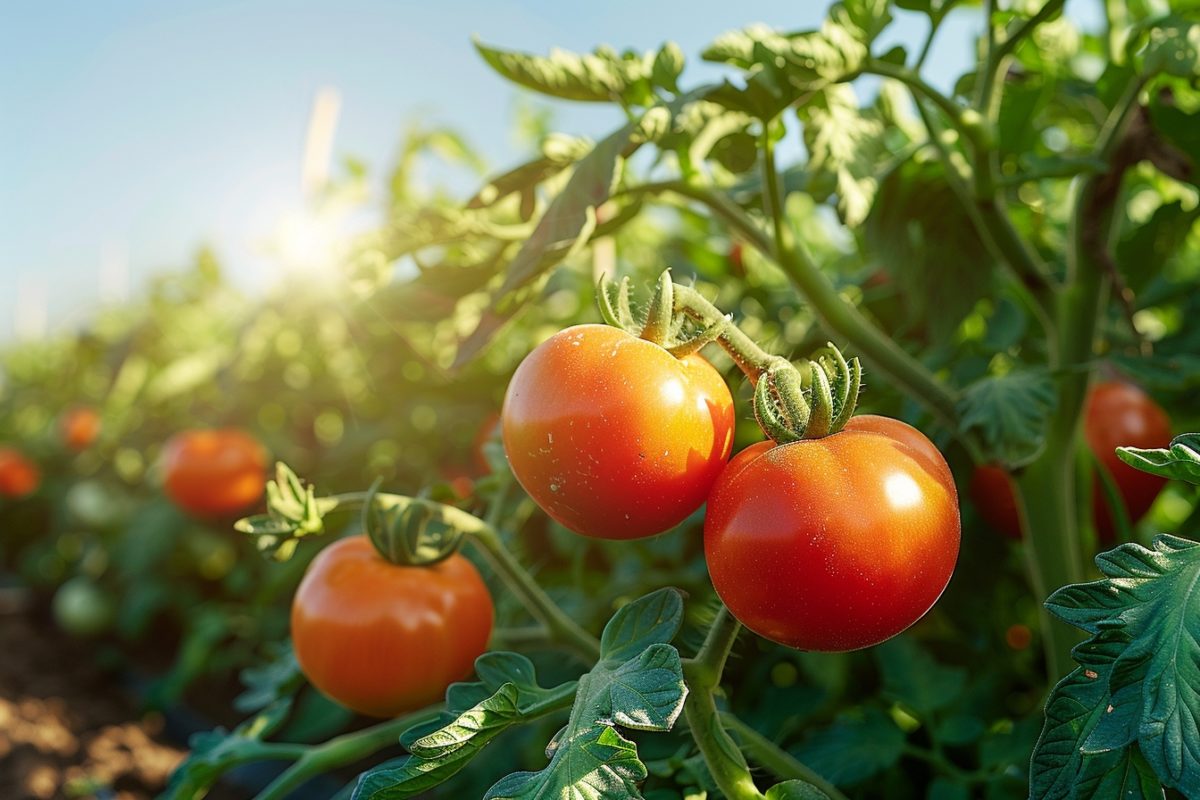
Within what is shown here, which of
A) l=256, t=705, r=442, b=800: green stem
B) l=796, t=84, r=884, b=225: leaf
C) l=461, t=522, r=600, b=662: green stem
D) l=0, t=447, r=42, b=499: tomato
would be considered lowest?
l=0, t=447, r=42, b=499: tomato

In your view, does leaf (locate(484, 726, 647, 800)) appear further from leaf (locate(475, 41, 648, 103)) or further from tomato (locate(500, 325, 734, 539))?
leaf (locate(475, 41, 648, 103))

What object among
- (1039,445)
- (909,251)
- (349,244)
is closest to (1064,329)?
(909,251)

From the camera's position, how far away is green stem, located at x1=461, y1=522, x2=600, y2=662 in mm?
715

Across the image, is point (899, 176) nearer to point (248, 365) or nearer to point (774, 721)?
point (774, 721)

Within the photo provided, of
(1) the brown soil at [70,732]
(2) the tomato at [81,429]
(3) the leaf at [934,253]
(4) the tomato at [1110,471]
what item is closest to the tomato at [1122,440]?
(4) the tomato at [1110,471]

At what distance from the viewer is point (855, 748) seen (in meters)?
0.77

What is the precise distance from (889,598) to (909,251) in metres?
0.54

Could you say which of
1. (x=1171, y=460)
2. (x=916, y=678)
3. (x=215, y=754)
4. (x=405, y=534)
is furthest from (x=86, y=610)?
(x=1171, y=460)

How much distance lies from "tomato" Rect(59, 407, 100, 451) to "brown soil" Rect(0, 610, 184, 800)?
22.8 inches

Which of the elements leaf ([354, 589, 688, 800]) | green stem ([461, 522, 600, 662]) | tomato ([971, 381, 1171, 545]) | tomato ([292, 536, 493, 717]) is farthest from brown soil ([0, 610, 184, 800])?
tomato ([971, 381, 1171, 545])

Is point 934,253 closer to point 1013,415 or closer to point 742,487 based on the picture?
point 1013,415

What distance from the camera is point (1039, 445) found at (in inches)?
25.7

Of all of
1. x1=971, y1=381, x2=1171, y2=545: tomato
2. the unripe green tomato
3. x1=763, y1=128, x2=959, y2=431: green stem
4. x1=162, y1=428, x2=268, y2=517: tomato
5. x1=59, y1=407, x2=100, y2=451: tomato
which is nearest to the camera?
x1=763, y1=128, x2=959, y2=431: green stem

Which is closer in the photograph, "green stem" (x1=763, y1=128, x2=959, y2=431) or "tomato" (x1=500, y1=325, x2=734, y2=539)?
"tomato" (x1=500, y1=325, x2=734, y2=539)
